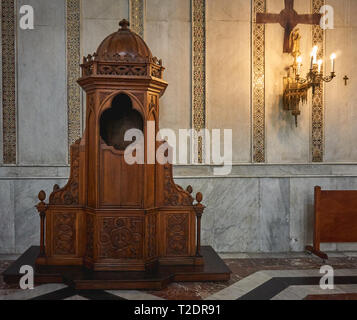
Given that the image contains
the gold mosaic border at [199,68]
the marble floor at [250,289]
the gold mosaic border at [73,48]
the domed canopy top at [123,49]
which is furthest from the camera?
the gold mosaic border at [199,68]

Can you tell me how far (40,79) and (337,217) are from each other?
4.32 meters

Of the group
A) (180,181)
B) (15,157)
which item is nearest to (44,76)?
(15,157)

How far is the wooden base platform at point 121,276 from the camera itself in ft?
10.9

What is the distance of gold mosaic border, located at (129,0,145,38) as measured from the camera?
488 centimetres

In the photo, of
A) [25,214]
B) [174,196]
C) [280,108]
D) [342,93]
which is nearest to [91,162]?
[174,196]

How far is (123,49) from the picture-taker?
3547 mm

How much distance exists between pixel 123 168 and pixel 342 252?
339cm

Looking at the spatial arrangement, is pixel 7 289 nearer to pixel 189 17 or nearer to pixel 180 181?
pixel 180 181

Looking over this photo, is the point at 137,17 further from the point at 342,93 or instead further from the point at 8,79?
the point at 342,93

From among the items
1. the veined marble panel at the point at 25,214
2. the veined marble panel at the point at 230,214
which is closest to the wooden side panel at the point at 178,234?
the veined marble panel at the point at 230,214

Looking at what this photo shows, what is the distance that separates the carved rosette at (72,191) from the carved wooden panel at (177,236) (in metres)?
1.01

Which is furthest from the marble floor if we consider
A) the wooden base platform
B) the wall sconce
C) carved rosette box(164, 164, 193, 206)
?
the wall sconce

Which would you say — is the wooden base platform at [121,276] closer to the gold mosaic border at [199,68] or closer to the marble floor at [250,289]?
the marble floor at [250,289]

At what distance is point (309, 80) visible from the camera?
4734 millimetres
